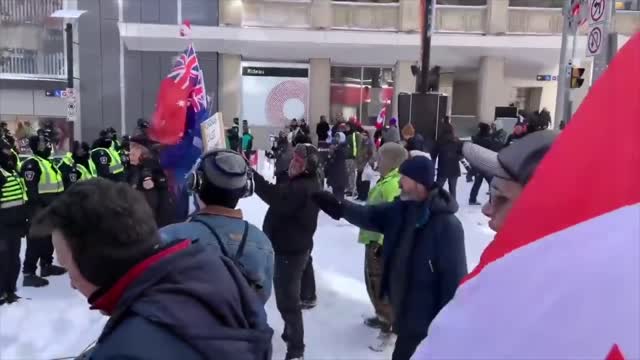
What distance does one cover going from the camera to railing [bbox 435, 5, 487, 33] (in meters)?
25.4

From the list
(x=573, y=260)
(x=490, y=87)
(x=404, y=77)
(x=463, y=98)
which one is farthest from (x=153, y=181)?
(x=463, y=98)

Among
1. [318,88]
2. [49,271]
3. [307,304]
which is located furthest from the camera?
[318,88]

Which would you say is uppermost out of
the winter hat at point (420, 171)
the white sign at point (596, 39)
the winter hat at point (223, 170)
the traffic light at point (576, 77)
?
the white sign at point (596, 39)

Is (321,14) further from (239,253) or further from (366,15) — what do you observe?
(239,253)

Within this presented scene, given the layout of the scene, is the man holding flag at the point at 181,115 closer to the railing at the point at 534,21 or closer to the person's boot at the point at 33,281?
the person's boot at the point at 33,281

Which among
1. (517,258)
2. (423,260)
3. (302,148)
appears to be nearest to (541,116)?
(302,148)

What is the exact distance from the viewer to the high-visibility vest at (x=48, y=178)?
7051 millimetres

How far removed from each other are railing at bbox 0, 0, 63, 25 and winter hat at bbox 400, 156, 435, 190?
2590 cm

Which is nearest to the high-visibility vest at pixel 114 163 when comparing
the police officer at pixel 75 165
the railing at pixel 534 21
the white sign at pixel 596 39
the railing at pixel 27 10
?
the police officer at pixel 75 165

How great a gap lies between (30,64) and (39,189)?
21839 mm

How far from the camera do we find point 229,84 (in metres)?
25.5

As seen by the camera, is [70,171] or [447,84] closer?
[70,171]

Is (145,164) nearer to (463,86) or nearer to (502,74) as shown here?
(502,74)

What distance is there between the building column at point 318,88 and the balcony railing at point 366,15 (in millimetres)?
1887
